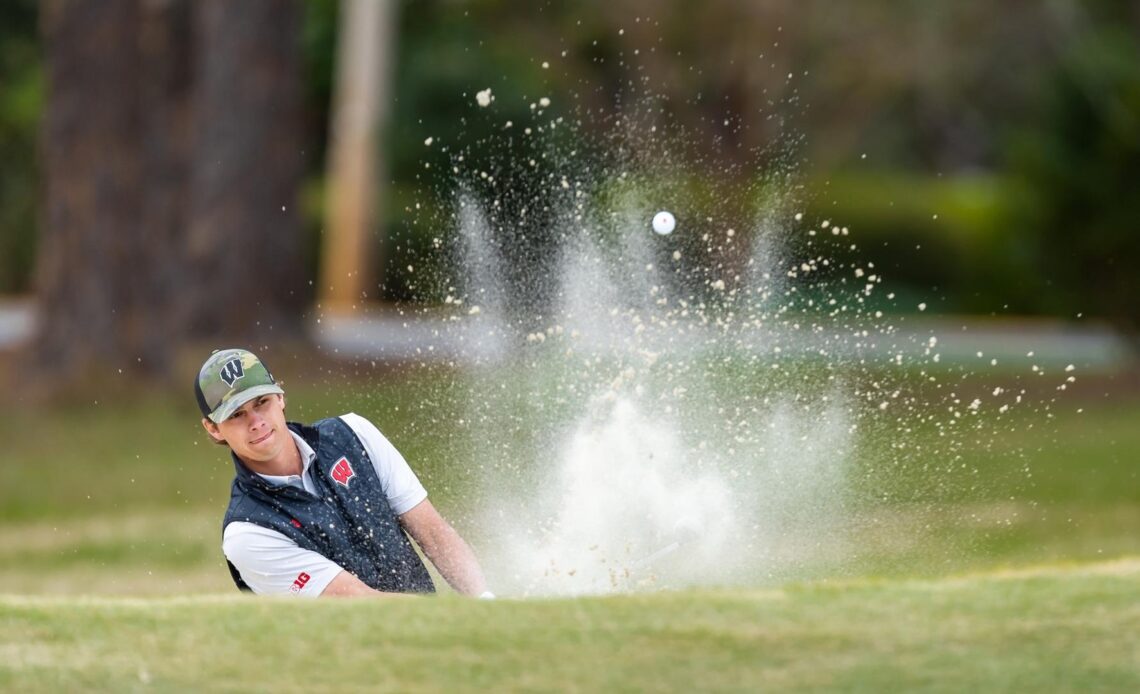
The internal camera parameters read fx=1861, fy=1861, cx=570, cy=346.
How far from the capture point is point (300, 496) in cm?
578

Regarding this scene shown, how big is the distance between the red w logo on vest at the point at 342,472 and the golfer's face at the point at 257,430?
20 centimetres

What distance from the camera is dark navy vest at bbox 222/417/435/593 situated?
227 inches

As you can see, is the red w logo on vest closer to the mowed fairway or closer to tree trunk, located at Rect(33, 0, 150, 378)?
the mowed fairway

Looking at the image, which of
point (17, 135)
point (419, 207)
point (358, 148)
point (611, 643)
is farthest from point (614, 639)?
point (17, 135)

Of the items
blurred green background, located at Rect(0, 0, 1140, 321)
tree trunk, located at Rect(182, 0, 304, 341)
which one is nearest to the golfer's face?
tree trunk, located at Rect(182, 0, 304, 341)

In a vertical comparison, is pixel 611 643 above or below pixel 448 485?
below

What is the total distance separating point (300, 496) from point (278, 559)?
8.1 inches

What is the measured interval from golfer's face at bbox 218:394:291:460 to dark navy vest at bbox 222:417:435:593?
85 millimetres

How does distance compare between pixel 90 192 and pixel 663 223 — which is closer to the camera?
pixel 663 223

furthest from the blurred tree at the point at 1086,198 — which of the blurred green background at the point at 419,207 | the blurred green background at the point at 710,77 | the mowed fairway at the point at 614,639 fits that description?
the mowed fairway at the point at 614,639

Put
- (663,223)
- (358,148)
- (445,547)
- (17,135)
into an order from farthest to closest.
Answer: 1. (17,135)
2. (358,148)
3. (663,223)
4. (445,547)

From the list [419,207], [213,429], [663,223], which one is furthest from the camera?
[419,207]

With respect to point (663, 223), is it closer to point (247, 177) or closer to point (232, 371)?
point (232, 371)

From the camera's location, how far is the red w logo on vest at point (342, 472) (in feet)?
19.3
